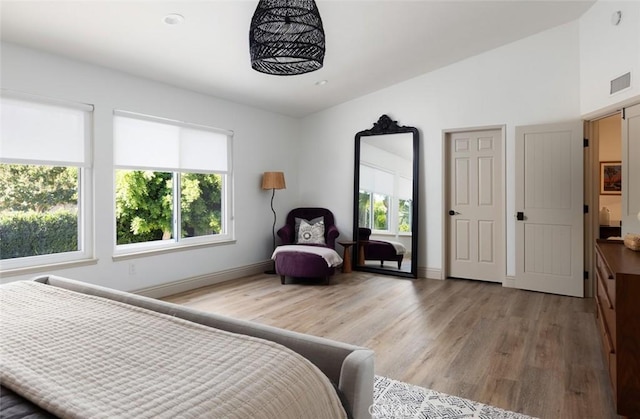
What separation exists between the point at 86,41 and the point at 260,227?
10.5 feet

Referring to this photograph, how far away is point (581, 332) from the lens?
10.8 feet

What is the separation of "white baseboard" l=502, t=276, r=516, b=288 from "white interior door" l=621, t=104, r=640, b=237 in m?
1.40

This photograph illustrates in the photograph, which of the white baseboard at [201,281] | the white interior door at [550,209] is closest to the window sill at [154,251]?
the white baseboard at [201,281]

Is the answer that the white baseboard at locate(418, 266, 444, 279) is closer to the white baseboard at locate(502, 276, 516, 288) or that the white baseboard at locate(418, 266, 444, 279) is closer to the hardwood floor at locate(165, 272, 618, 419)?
the hardwood floor at locate(165, 272, 618, 419)

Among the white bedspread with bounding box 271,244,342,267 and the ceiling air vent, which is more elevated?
the ceiling air vent

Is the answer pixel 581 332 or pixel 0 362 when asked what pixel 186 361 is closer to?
pixel 0 362

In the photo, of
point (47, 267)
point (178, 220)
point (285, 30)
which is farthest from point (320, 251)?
point (285, 30)

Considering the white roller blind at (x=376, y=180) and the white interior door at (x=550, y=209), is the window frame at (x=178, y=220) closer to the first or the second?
the white roller blind at (x=376, y=180)

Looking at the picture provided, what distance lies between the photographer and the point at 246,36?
143 inches

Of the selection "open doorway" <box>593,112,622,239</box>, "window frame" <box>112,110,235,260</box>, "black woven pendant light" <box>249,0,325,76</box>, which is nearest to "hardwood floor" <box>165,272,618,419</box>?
"window frame" <box>112,110,235,260</box>

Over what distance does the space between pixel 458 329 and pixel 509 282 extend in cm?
195

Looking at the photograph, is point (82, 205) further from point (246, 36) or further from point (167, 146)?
point (246, 36)

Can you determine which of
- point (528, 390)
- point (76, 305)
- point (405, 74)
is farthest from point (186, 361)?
point (405, 74)

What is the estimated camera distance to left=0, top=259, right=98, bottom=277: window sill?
3.23 metres
